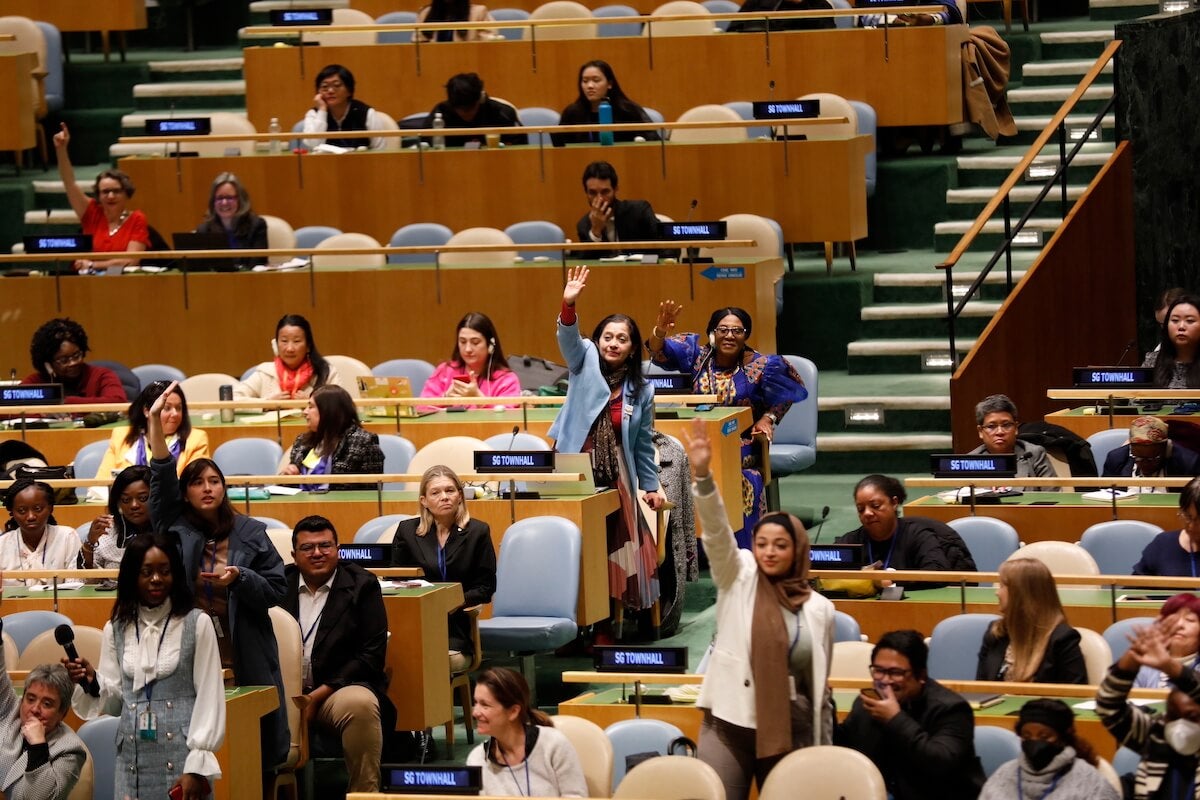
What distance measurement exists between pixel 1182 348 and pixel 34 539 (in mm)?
4804

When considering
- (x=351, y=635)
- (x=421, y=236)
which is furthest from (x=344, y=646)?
(x=421, y=236)

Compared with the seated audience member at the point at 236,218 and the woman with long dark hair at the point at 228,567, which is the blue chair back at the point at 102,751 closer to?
the woman with long dark hair at the point at 228,567

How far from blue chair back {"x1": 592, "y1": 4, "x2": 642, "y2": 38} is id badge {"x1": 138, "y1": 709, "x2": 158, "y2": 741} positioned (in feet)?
24.5

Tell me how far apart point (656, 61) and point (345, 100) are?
72.1 inches

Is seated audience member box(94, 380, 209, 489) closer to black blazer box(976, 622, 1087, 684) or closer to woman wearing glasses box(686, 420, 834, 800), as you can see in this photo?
woman wearing glasses box(686, 420, 834, 800)

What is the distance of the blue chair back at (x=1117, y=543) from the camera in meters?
7.66

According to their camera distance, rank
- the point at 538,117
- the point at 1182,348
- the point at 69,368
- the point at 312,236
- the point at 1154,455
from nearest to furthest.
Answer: the point at 1154,455, the point at 1182,348, the point at 69,368, the point at 312,236, the point at 538,117

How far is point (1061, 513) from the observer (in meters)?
8.27

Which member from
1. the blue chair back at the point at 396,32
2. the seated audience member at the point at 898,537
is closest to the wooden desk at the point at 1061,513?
the seated audience member at the point at 898,537

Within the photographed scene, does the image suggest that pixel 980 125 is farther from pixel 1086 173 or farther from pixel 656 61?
pixel 656 61

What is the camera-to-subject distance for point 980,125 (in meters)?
12.7

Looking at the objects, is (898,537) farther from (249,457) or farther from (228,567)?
(249,457)

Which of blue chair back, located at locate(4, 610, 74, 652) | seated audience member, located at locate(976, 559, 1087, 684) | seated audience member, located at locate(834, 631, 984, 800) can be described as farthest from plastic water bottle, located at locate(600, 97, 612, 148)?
seated audience member, located at locate(834, 631, 984, 800)

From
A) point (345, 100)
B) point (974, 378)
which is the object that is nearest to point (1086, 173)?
point (974, 378)
